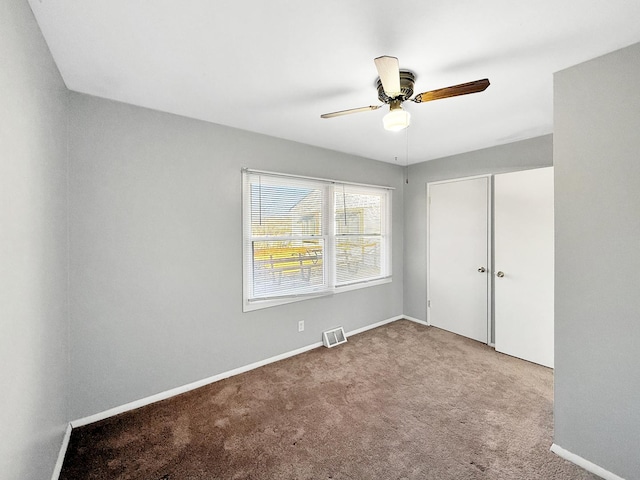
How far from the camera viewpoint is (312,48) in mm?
1553

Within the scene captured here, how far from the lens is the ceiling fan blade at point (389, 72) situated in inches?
51.8

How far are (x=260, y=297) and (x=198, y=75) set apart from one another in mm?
2037

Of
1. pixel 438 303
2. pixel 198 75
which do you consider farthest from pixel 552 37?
pixel 438 303

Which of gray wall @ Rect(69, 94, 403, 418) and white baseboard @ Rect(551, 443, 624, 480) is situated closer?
white baseboard @ Rect(551, 443, 624, 480)

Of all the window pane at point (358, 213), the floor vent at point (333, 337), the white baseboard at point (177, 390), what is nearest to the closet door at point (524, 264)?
the window pane at point (358, 213)

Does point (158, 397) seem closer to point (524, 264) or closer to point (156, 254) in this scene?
point (156, 254)

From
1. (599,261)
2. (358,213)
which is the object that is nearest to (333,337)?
(358,213)

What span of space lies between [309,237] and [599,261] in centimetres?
245

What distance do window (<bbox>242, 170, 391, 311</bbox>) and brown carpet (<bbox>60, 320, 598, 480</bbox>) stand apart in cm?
91

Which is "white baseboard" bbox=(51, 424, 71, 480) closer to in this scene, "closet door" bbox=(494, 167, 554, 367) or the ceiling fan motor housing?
the ceiling fan motor housing

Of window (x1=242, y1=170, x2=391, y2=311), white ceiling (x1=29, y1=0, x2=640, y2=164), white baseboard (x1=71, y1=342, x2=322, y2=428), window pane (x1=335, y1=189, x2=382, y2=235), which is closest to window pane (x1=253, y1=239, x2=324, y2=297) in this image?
window (x1=242, y1=170, x2=391, y2=311)

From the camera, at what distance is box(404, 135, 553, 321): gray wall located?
131 inches

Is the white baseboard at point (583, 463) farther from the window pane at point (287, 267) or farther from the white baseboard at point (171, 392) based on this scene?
the window pane at point (287, 267)

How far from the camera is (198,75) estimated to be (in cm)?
181
